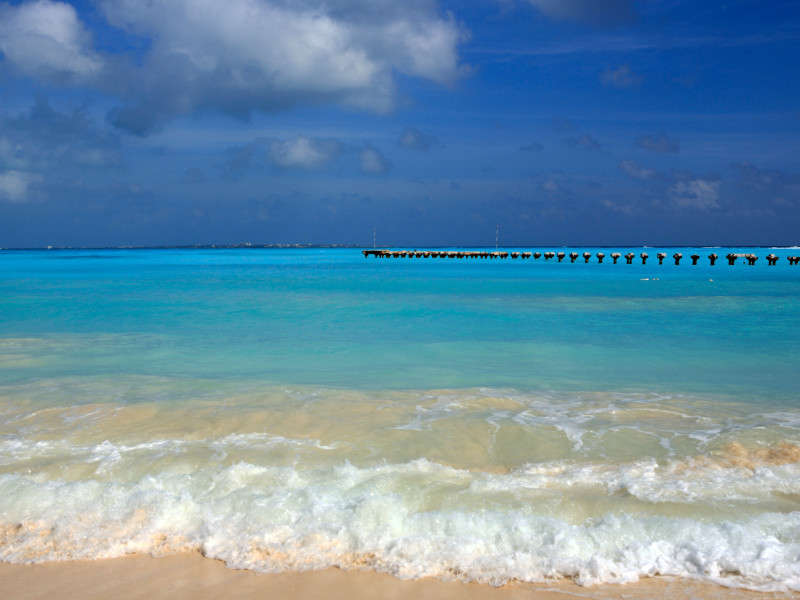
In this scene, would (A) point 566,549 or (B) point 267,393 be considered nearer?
(A) point 566,549

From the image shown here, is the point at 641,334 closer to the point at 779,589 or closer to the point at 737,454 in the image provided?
the point at 737,454

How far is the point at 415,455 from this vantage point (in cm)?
584

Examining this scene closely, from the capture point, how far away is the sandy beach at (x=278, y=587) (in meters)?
3.40

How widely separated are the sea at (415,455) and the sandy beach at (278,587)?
0.11 m

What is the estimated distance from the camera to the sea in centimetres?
387

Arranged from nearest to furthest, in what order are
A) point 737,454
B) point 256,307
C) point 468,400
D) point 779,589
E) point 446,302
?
point 779,589 < point 737,454 < point 468,400 < point 256,307 < point 446,302

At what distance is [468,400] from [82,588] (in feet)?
17.5

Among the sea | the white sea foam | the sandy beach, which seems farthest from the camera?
the sea

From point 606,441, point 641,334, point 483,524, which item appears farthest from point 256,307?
point 483,524

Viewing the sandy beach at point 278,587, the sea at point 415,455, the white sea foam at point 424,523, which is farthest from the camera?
the sea at point 415,455

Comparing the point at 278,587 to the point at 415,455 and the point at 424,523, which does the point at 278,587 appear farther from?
the point at 415,455

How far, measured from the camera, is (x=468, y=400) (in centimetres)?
800

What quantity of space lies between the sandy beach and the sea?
0.36 ft

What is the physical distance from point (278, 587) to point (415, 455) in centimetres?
251
